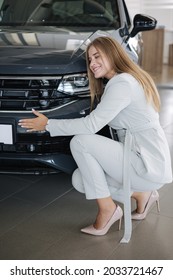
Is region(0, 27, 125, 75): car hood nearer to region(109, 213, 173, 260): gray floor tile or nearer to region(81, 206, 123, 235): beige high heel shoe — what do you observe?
region(81, 206, 123, 235): beige high heel shoe

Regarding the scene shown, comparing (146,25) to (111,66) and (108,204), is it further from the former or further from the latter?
(108,204)

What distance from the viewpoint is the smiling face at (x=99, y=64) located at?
5.76 ft

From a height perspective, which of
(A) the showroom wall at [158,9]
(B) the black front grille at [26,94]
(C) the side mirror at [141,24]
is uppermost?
(A) the showroom wall at [158,9]

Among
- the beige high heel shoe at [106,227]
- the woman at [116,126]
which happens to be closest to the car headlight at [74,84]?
the woman at [116,126]

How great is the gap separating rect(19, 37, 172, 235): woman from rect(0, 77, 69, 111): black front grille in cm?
10

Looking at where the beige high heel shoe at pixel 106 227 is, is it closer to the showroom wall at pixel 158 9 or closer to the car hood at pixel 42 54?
the car hood at pixel 42 54

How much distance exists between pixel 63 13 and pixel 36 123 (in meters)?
1.28

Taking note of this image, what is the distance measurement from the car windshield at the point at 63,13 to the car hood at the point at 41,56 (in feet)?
1.63

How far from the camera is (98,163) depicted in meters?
1.81

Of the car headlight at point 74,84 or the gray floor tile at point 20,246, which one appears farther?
the car headlight at point 74,84

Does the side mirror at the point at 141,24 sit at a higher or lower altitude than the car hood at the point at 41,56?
higher

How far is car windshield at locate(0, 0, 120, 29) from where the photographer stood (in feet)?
8.76
